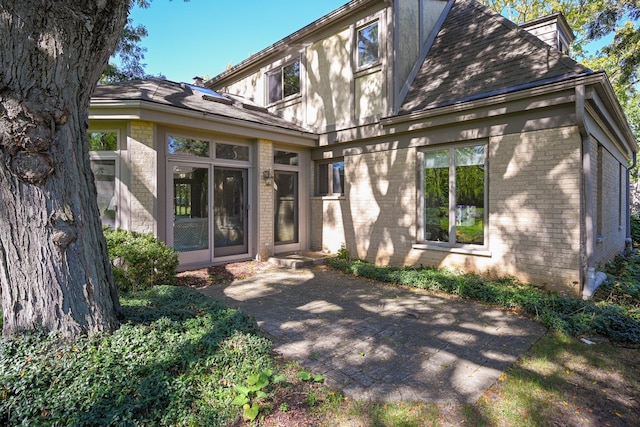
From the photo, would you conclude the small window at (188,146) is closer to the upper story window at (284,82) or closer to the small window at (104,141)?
the small window at (104,141)

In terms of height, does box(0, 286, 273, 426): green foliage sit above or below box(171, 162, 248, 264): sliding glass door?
below

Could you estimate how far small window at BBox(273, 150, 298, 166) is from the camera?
934cm

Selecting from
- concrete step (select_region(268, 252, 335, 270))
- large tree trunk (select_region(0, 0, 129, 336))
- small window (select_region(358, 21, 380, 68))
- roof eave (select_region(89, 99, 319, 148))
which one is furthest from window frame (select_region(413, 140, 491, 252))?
large tree trunk (select_region(0, 0, 129, 336))

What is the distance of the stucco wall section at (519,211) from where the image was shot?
220 inches

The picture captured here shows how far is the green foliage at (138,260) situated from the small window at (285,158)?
4.03 metres

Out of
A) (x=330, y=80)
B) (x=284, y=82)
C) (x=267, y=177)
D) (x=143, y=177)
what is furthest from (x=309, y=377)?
(x=284, y=82)

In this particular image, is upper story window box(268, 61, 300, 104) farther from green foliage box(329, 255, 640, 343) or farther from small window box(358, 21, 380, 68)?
green foliage box(329, 255, 640, 343)

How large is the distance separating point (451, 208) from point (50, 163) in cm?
651

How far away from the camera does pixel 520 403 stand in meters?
2.80

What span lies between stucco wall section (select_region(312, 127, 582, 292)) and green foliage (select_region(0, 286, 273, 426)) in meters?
4.91

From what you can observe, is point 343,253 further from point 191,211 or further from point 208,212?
point 191,211

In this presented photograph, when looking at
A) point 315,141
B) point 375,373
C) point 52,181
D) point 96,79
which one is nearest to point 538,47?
point 315,141

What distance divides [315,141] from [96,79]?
683cm

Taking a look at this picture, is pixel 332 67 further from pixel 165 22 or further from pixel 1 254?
pixel 1 254
